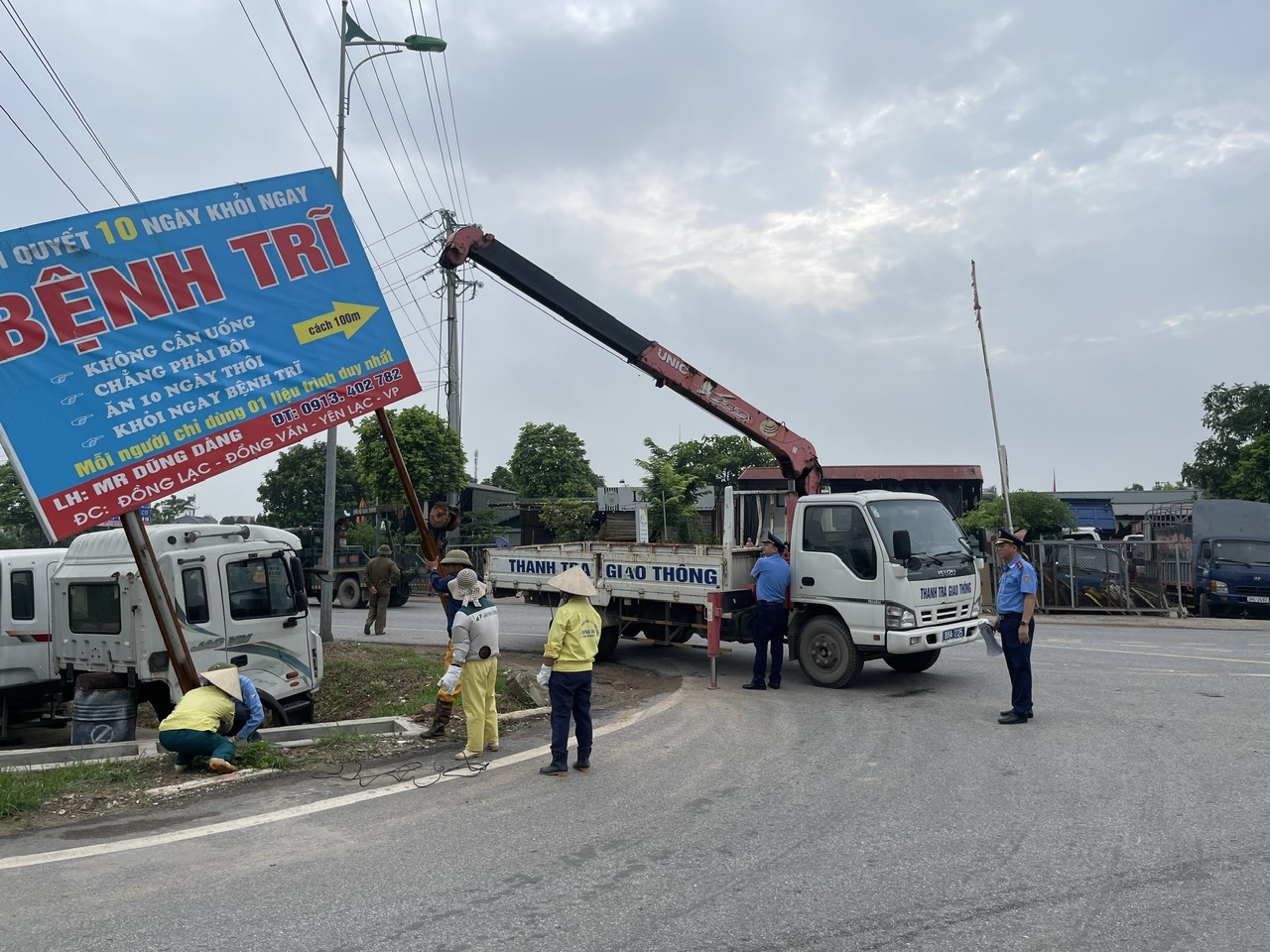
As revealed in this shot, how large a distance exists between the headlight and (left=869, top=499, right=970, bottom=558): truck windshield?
582 mm

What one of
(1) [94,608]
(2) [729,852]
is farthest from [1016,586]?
(1) [94,608]

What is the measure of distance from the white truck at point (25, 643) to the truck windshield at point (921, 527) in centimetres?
935

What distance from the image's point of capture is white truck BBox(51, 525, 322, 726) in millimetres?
8680

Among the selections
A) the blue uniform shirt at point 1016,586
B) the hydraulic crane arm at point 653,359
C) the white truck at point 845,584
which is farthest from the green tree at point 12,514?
the blue uniform shirt at point 1016,586

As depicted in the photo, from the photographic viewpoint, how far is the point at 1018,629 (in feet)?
27.2

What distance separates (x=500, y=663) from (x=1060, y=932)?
9017 millimetres

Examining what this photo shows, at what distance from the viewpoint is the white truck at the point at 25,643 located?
10445mm

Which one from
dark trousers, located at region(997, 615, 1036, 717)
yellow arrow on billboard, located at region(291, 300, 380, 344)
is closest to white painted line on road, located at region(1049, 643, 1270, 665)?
dark trousers, located at region(997, 615, 1036, 717)

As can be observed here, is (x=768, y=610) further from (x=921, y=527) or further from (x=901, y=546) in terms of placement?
(x=921, y=527)

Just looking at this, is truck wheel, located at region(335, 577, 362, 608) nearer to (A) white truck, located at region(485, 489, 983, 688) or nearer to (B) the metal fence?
(A) white truck, located at region(485, 489, 983, 688)

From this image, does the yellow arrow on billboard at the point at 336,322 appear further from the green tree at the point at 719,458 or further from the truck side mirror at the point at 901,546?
the green tree at the point at 719,458

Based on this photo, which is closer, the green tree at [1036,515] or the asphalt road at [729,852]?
the asphalt road at [729,852]

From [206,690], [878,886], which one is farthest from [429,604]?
[878,886]

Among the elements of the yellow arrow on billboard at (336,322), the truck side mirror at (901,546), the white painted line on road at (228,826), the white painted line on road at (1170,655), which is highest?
the yellow arrow on billboard at (336,322)
